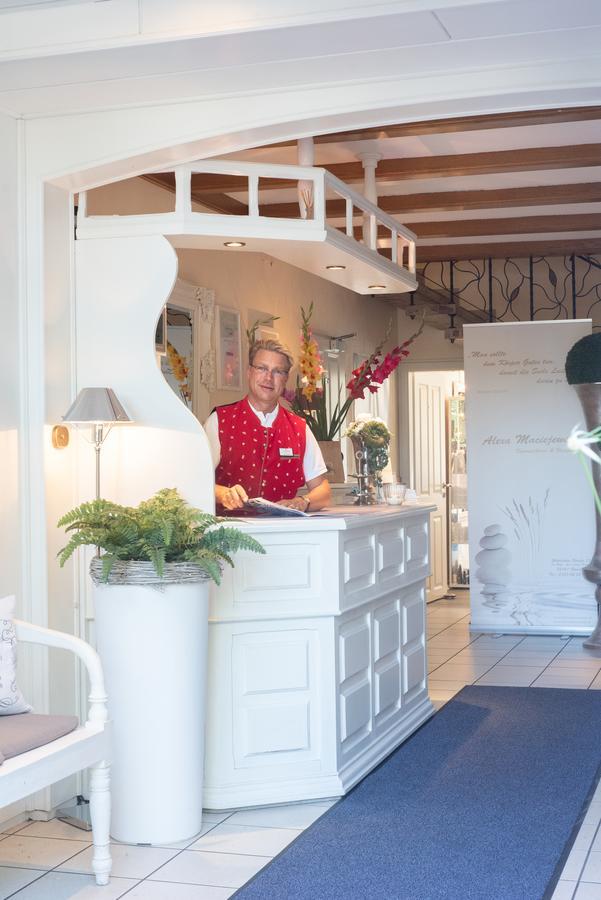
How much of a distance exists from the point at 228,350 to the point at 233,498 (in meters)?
2.55

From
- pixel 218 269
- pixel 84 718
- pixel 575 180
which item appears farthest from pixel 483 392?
pixel 84 718

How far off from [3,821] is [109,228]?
232 centimetres

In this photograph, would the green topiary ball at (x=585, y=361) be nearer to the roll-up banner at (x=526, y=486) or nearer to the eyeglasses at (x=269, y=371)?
the roll-up banner at (x=526, y=486)

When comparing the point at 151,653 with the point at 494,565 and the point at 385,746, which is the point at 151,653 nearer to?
the point at 385,746

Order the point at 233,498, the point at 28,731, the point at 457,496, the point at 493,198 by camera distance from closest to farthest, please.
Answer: the point at 28,731 < the point at 233,498 < the point at 493,198 < the point at 457,496

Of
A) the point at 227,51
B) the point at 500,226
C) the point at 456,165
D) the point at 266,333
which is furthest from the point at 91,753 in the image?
the point at 500,226

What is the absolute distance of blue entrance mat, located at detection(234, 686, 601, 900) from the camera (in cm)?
348

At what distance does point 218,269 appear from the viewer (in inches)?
280

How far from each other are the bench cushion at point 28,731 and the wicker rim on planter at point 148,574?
1.66 ft

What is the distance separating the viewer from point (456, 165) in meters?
6.64

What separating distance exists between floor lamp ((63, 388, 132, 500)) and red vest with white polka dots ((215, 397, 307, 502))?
0.98m

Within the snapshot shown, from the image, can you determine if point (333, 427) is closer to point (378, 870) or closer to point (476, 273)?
point (378, 870)

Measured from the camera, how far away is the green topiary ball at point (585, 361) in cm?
795

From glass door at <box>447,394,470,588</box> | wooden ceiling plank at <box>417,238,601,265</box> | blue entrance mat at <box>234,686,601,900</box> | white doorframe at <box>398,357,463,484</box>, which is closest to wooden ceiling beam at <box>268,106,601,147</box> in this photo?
blue entrance mat at <box>234,686,601,900</box>
